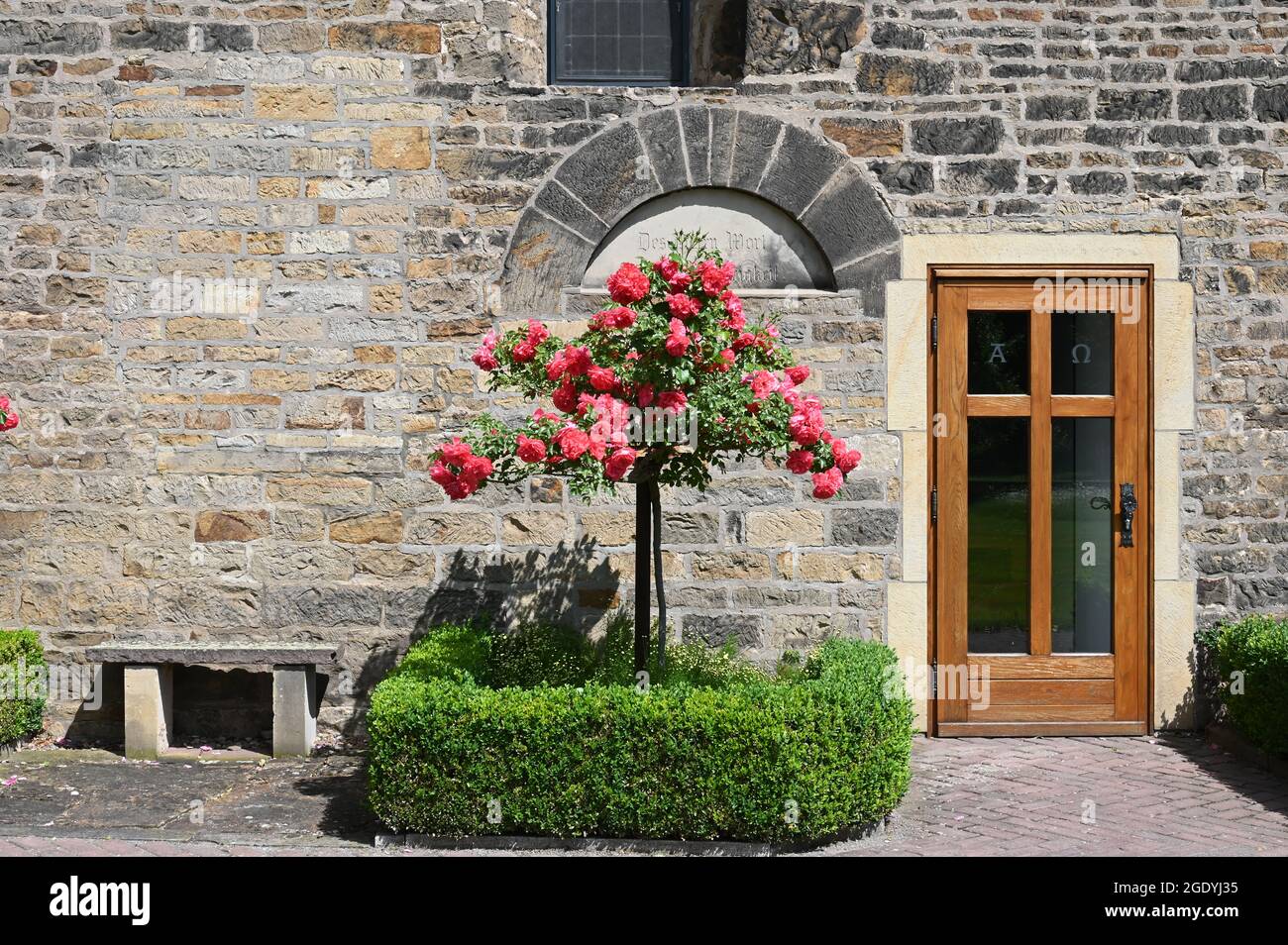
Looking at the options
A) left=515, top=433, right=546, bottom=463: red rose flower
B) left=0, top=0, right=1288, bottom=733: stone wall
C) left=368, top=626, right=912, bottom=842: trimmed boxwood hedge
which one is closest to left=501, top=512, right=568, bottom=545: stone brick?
left=0, top=0, right=1288, bottom=733: stone wall

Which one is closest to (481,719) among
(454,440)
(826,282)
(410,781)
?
(410,781)

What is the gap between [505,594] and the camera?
22.7ft

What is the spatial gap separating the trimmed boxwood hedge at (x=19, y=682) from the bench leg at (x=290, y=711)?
4.27 ft

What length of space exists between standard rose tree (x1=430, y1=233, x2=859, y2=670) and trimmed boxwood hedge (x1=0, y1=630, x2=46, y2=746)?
2.82 metres

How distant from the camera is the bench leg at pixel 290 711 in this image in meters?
6.69

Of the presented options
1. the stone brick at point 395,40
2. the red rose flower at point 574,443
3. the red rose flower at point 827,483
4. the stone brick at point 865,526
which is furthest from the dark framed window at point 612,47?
the red rose flower at point 574,443

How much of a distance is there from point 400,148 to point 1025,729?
4608 millimetres

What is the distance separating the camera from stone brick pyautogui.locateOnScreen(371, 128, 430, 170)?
22.4 feet

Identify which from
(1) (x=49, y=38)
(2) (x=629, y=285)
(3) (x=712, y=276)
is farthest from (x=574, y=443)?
Result: (1) (x=49, y=38)

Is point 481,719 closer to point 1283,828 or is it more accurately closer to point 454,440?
point 454,440

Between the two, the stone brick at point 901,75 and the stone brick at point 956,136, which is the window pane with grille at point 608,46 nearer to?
the stone brick at point 901,75

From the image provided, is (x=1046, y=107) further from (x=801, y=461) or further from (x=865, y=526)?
(x=801, y=461)

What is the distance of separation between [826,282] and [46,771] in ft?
15.5

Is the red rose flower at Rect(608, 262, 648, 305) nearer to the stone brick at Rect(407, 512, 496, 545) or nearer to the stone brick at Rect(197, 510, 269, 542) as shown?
the stone brick at Rect(407, 512, 496, 545)
